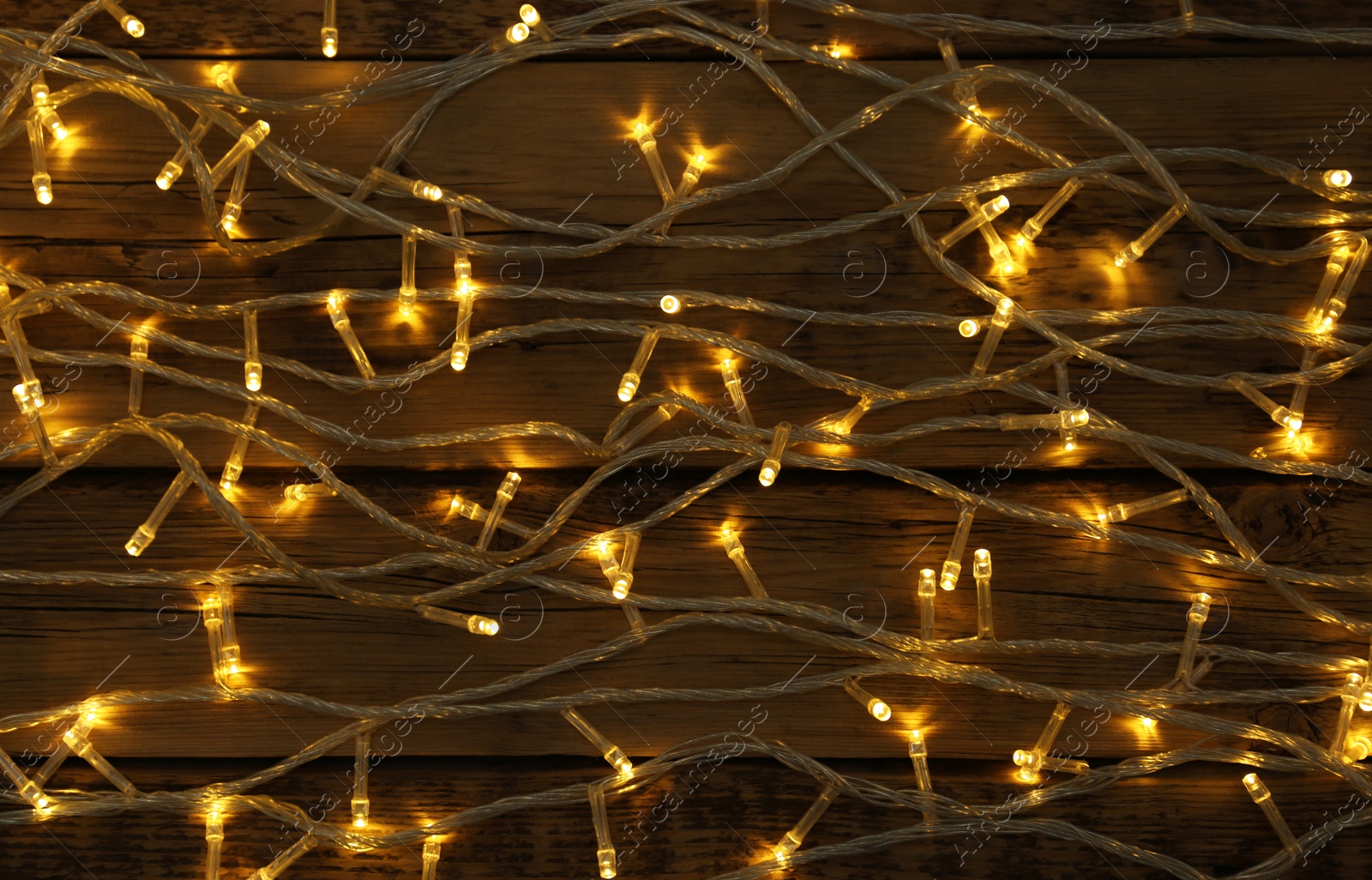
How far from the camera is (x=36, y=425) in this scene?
96 cm

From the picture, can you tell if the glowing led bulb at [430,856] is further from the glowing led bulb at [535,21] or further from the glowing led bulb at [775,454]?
the glowing led bulb at [535,21]

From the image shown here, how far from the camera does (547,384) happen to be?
102 cm

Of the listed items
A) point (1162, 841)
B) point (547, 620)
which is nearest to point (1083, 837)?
point (1162, 841)

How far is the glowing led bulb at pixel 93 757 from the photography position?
96 centimetres

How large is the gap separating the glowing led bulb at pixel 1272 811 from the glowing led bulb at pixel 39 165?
1340mm

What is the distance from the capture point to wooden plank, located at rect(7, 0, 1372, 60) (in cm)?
103

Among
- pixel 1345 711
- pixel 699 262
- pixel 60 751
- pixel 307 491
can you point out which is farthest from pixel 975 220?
pixel 60 751

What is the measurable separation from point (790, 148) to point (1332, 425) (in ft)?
2.09

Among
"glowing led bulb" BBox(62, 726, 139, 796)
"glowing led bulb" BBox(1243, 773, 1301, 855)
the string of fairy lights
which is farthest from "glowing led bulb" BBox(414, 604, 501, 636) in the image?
"glowing led bulb" BBox(1243, 773, 1301, 855)

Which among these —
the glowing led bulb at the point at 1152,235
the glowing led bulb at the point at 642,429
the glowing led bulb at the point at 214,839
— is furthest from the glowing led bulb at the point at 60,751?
the glowing led bulb at the point at 1152,235

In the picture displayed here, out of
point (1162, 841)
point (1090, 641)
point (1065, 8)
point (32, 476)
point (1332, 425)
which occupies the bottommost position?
point (1162, 841)

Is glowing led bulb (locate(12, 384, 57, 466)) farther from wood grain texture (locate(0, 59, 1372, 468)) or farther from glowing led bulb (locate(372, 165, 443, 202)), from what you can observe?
glowing led bulb (locate(372, 165, 443, 202))

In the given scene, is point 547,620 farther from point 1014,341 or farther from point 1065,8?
point 1065,8

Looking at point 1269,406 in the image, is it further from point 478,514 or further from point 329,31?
point 329,31
